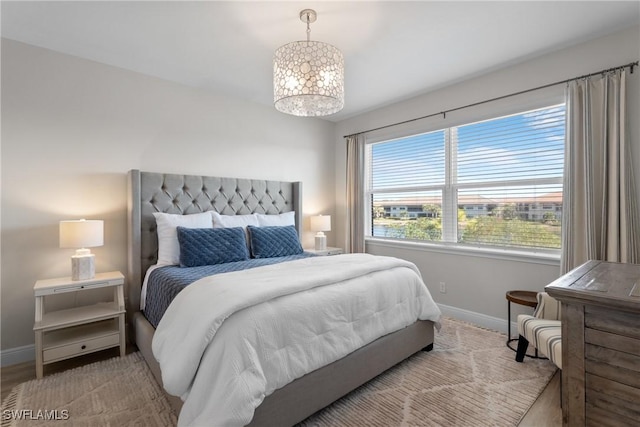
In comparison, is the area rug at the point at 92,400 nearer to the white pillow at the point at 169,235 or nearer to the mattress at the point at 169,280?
the mattress at the point at 169,280

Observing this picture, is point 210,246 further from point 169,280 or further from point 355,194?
point 355,194

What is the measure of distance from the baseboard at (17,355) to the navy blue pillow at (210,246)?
137 cm

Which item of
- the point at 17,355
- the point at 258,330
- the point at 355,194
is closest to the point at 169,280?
the point at 258,330

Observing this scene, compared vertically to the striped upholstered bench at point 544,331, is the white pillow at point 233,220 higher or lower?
higher

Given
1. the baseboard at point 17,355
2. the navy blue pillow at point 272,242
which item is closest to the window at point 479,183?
the navy blue pillow at point 272,242

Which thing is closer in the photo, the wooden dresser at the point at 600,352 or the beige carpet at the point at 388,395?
the wooden dresser at the point at 600,352

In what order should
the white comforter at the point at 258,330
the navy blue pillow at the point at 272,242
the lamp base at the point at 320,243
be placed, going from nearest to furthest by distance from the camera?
1. the white comforter at the point at 258,330
2. the navy blue pillow at the point at 272,242
3. the lamp base at the point at 320,243

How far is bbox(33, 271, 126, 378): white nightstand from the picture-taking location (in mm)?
2166

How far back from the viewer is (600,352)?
1.22m

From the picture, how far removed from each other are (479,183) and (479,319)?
1.45 meters

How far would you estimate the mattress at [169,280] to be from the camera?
6.90ft

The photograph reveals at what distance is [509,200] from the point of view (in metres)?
3.01

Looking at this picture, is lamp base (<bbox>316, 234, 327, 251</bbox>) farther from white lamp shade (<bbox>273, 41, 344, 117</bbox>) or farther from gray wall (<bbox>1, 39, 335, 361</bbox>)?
white lamp shade (<bbox>273, 41, 344, 117</bbox>)

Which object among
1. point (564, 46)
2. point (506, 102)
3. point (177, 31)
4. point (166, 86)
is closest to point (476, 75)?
point (506, 102)
